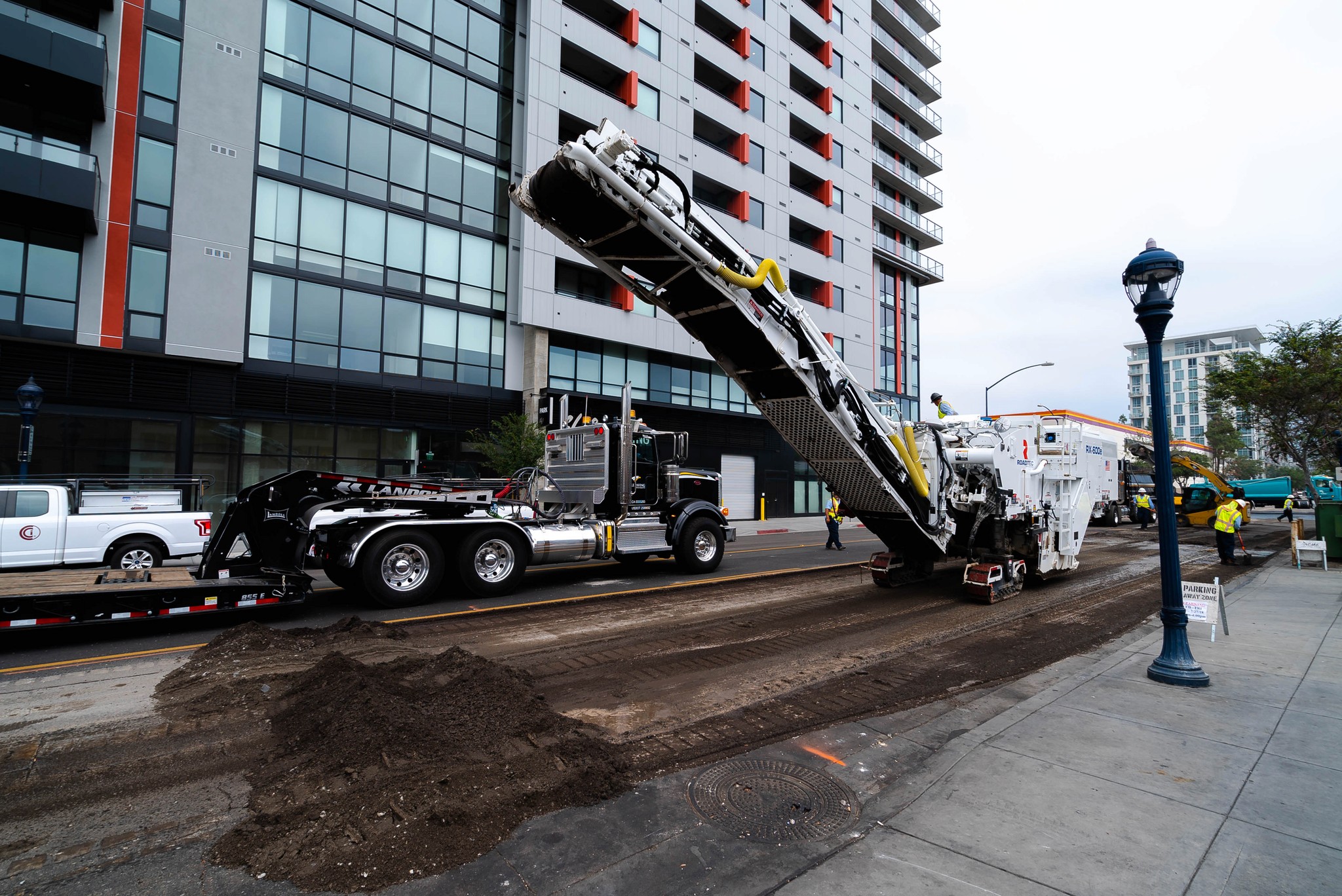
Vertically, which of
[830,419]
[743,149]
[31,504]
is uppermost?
[743,149]

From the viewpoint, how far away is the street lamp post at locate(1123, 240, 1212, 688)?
5641 millimetres

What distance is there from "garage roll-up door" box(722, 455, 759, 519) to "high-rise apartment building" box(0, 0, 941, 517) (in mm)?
170

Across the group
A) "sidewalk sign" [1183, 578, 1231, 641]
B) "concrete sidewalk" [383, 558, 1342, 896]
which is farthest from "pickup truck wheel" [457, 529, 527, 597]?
"sidewalk sign" [1183, 578, 1231, 641]

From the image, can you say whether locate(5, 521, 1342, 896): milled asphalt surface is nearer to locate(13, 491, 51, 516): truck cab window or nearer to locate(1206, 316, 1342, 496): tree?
locate(13, 491, 51, 516): truck cab window

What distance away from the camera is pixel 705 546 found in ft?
41.0

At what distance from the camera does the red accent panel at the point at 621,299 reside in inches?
1072

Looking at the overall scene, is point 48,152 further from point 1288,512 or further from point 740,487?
point 1288,512

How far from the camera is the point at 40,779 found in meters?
3.85

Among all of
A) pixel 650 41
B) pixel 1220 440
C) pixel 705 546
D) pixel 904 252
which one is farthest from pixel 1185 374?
pixel 705 546

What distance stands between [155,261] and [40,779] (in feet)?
62.4

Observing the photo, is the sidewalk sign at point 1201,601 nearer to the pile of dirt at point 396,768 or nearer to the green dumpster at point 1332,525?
the pile of dirt at point 396,768

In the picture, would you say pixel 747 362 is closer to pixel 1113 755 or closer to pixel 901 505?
pixel 901 505

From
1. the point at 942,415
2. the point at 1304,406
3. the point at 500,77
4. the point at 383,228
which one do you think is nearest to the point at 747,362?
the point at 942,415

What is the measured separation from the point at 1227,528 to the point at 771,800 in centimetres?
1569
